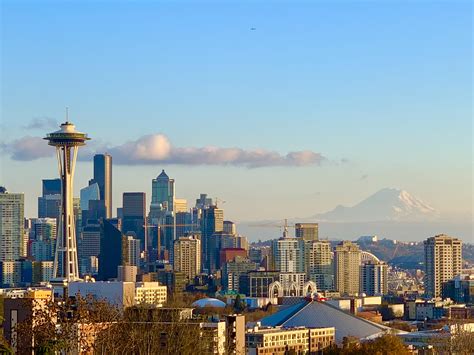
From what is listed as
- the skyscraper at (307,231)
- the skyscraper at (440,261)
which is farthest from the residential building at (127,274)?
the skyscraper at (307,231)

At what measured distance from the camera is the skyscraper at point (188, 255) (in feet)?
556

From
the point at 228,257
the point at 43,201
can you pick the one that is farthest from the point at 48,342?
the point at 43,201

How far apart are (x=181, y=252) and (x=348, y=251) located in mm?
19165

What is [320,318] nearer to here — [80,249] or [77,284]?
[77,284]

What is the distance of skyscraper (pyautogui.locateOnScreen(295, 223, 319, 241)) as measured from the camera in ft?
627

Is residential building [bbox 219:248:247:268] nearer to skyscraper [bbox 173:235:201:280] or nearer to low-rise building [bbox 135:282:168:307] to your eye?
skyscraper [bbox 173:235:201:280]

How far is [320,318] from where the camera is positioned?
8038cm

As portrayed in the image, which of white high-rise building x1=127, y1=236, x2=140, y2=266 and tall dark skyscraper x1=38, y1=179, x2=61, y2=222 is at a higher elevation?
tall dark skyscraper x1=38, y1=179, x2=61, y2=222

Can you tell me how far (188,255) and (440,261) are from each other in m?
34.4

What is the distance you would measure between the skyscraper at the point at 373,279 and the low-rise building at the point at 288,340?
85468 mm

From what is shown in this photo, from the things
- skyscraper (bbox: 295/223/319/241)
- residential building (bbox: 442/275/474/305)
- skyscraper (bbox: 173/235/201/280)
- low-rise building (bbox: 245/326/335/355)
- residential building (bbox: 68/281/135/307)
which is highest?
skyscraper (bbox: 295/223/319/241)

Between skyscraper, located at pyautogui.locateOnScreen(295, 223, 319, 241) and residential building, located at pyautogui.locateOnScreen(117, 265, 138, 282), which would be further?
skyscraper, located at pyautogui.locateOnScreen(295, 223, 319, 241)

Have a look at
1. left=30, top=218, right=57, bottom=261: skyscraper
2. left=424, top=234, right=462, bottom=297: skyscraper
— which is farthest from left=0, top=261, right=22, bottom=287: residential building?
left=424, top=234, right=462, bottom=297: skyscraper

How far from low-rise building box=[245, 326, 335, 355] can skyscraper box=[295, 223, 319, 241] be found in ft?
382
